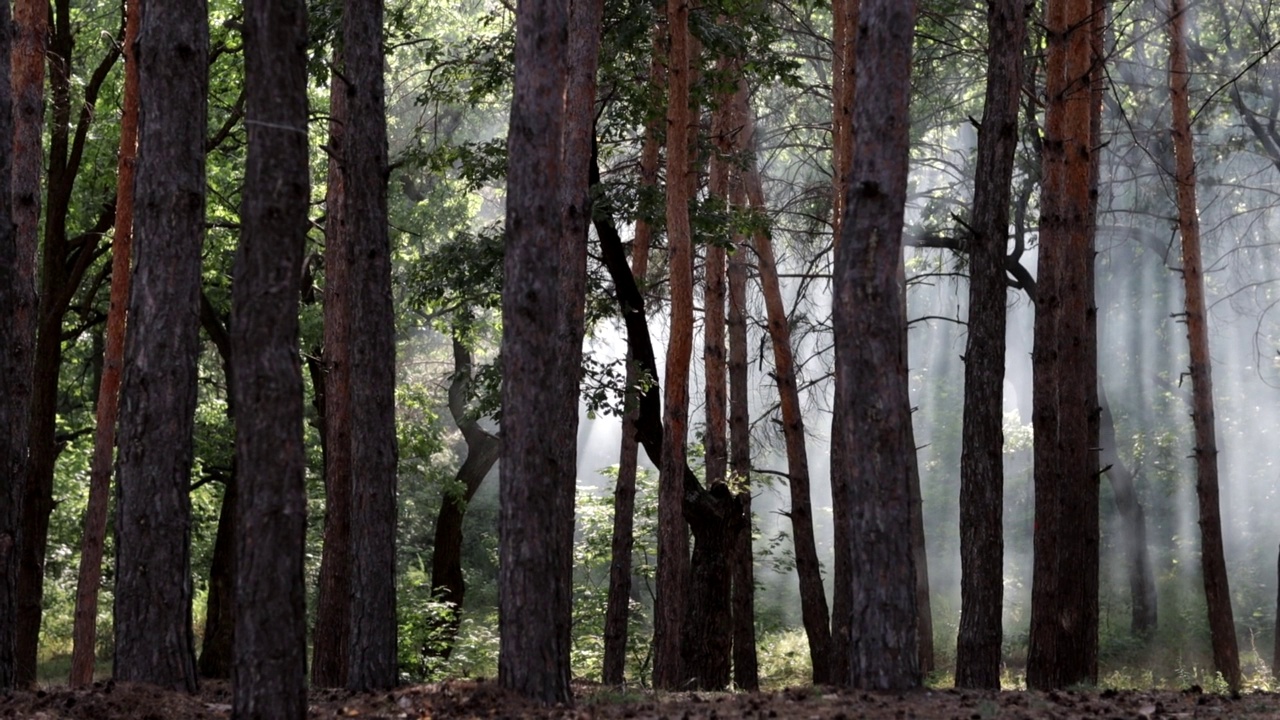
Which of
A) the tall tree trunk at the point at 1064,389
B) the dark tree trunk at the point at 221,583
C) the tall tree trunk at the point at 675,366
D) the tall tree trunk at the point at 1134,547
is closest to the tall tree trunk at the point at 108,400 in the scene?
the dark tree trunk at the point at 221,583

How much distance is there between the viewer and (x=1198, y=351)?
1762cm

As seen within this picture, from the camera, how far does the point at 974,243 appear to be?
37.0ft

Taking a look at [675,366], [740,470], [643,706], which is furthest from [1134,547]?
[643,706]

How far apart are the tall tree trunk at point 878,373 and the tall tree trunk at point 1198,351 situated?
34.1ft

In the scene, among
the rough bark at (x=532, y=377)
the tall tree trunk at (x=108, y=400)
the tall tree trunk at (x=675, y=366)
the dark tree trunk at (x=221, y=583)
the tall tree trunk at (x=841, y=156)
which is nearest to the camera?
the rough bark at (x=532, y=377)

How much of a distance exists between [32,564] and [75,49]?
785 cm

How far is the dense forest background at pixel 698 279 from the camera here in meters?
15.5

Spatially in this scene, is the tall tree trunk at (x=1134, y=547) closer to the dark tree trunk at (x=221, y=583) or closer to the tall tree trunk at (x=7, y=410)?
the dark tree trunk at (x=221, y=583)

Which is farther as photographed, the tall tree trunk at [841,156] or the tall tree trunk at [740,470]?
the tall tree trunk at [740,470]

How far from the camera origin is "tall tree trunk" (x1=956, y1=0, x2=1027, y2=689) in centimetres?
1109

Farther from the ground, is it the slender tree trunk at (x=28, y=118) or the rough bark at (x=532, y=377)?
the slender tree trunk at (x=28, y=118)

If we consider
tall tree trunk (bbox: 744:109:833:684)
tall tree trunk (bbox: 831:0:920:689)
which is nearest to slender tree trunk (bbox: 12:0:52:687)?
tall tree trunk (bbox: 831:0:920:689)

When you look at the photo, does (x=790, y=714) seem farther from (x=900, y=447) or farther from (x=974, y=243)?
(x=974, y=243)

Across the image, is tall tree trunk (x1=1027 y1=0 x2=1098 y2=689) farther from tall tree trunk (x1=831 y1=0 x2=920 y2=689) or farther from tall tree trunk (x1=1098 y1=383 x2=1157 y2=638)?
tall tree trunk (x1=1098 y1=383 x2=1157 y2=638)
